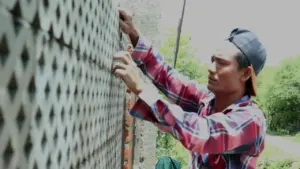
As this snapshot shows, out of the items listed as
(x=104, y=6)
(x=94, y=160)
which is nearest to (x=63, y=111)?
(x=94, y=160)

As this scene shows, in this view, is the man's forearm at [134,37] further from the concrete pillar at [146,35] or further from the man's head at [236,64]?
the concrete pillar at [146,35]

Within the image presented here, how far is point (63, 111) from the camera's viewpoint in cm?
125

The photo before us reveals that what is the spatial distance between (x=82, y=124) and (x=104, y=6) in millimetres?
625

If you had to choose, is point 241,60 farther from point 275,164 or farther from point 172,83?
point 275,164

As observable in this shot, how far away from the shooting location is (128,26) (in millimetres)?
2529

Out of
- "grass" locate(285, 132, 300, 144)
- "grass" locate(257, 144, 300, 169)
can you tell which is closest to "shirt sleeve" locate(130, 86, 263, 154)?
"grass" locate(257, 144, 300, 169)

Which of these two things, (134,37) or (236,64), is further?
(134,37)

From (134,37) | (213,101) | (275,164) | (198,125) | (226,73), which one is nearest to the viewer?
(198,125)

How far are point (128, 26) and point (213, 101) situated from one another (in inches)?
26.4

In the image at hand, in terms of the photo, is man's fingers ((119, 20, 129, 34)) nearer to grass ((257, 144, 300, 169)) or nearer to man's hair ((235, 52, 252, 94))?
man's hair ((235, 52, 252, 94))

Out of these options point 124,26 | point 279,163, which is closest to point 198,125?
point 124,26

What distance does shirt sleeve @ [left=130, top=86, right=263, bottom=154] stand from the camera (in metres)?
1.85

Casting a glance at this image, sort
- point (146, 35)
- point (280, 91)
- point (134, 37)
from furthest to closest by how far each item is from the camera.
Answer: point (280, 91) → point (146, 35) → point (134, 37)

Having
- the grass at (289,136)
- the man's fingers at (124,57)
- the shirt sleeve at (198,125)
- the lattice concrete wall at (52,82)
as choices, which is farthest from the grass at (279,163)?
the lattice concrete wall at (52,82)
